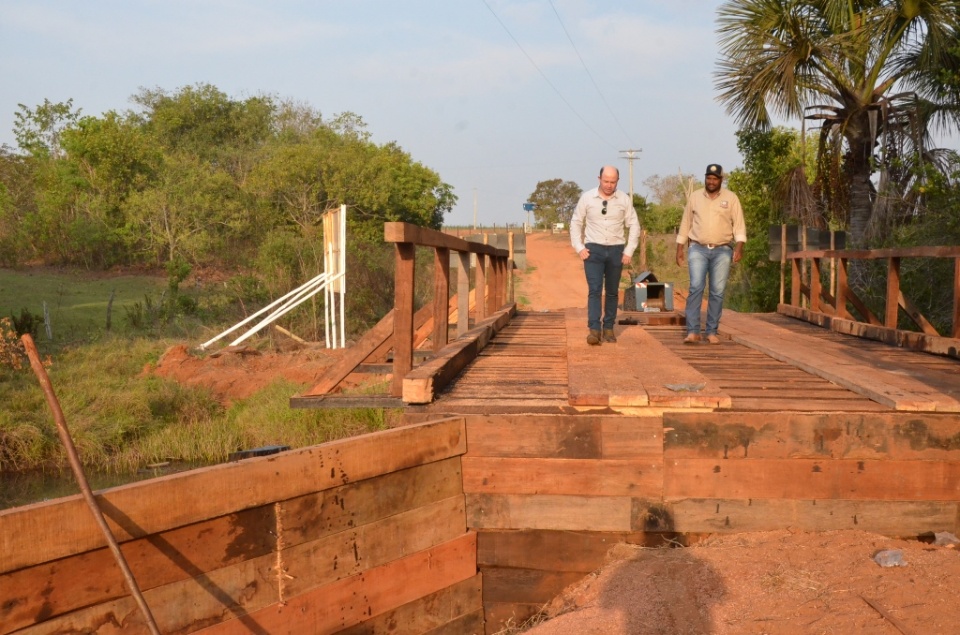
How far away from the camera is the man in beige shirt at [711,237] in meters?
8.77

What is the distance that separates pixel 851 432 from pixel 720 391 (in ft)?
2.61

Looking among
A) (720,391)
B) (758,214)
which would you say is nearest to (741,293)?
(758,214)

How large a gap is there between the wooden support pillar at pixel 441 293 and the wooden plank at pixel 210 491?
1836mm

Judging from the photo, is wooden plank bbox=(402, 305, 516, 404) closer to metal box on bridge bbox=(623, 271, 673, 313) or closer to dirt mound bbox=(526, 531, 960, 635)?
dirt mound bbox=(526, 531, 960, 635)

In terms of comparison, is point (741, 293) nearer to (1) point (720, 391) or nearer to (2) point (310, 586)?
(1) point (720, 391)

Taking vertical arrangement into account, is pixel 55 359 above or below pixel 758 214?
below

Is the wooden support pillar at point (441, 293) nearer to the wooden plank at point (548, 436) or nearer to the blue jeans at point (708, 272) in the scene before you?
the wooden plank at point (548, 436)

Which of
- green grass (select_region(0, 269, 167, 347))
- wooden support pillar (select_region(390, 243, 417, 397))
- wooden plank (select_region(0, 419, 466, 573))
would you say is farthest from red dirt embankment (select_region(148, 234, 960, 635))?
green grass (select_region(0, 269, 167, 347))

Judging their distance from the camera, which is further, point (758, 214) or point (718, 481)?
point (758, 214)

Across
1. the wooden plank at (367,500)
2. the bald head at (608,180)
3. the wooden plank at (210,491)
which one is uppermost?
the bald head at (608,180)

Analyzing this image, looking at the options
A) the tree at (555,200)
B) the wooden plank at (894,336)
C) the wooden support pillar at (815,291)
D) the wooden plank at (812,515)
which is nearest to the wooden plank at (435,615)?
the wooden plank at (812,515)

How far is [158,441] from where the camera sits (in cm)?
1555

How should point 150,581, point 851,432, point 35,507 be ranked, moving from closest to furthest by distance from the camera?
point 35,507 < point 150,581 < point 851,432

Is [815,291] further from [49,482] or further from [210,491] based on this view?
[49,482]
